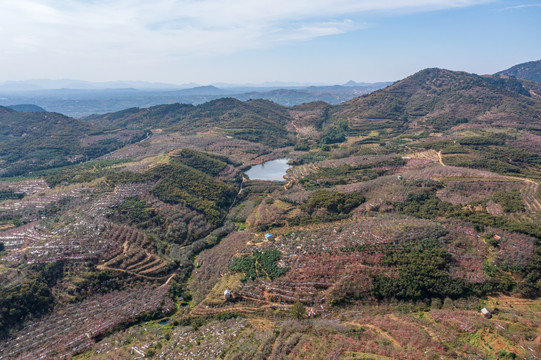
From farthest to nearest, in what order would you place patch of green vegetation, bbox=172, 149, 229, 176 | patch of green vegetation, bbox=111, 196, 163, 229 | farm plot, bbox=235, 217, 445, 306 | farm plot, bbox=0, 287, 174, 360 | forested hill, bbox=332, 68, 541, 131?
forested hill, bbox=332, 68, 541, 131, patch of green vegetation, bbox=172, 149, 229, 176, patch of green vegetation, bbox=111, 196, 163, 229, farm plot, bbox=235, 217, 445, 306, farm plot, bbox=0, 287, 174, 360

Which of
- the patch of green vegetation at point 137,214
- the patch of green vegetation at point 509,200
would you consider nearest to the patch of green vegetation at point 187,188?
the patch of green vegetation at point 137,214

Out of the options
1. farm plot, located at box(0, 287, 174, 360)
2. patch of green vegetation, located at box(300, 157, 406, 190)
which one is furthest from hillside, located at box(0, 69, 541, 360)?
patch of green vegetation, located at box(300, 157, 406, 190)

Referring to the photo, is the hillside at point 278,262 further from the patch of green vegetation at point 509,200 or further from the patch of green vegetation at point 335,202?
the patch of green vegetation at point 335,202

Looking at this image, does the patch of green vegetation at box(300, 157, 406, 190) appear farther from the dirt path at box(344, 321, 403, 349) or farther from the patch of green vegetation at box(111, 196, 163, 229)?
the dirt path at box(344, 321, 403, 349)

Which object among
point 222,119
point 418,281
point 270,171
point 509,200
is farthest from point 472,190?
point 222,119

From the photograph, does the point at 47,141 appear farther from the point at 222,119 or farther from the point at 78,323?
the point at 78,323

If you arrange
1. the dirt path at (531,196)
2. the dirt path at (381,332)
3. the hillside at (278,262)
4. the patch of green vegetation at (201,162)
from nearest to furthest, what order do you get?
1. the dirt path at (381,332)
2. the hillside at (278,262)
3. the dirt path at (531,196)
4. the patch of green vegetation at (201,162)

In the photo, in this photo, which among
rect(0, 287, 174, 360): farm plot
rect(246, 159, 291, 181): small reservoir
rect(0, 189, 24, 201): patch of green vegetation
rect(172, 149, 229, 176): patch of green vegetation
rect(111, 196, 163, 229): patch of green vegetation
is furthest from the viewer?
rect(246, 159, 291, 181): small reservoir
